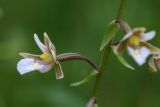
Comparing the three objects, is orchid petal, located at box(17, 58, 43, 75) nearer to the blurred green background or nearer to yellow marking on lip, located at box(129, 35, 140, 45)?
yellow marking on lip, located at box(129, 35, 140, 45)

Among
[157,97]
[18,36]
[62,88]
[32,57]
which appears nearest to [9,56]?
[18,36]

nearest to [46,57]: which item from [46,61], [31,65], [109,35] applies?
[46,61]

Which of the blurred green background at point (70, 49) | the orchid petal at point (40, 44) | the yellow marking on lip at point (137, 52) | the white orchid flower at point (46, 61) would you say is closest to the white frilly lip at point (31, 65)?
the white orchid flower at point (46, 61)

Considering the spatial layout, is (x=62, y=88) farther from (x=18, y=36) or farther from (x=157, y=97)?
(x=157, y=97)

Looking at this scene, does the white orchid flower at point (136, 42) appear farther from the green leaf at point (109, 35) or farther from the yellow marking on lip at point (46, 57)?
the yellow marking on lip at point (46, 57)

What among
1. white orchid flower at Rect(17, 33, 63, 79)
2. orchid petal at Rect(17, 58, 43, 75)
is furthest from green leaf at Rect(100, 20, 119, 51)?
orchid petal at Rect(17, 58, 43, 75)
